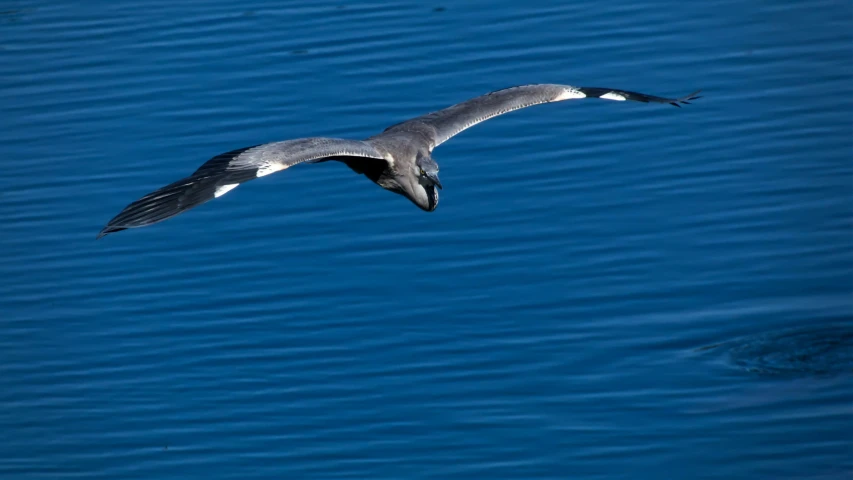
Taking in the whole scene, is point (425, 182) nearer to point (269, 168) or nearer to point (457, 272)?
point (457, 272)

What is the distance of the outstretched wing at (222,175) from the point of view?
8.29 m

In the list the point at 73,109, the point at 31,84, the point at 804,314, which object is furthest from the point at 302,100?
the point at 804,314

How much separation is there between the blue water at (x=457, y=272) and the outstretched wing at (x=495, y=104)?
1748 millimetres

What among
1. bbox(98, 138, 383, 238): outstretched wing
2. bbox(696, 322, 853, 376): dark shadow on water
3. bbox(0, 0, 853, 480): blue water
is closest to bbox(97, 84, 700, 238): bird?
bbox(98, 138, 383, 238): outstretched wing

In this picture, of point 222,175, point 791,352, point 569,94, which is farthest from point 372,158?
point 791,352

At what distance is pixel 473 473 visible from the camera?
10.1m

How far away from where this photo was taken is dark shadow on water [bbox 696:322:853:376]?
37.1 ft

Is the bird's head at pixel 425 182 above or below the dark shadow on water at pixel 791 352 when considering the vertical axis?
above

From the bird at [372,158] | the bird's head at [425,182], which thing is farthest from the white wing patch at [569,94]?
the bird's head at [425,182]

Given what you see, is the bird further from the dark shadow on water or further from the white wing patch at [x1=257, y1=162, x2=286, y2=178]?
the dark shadow on water

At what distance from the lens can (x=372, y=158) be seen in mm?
10297

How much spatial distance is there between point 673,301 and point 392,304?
2.50 metres

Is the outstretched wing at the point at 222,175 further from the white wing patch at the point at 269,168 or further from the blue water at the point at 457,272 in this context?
the blue water at the point at 457,272

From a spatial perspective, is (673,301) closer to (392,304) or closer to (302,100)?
(392,304)
